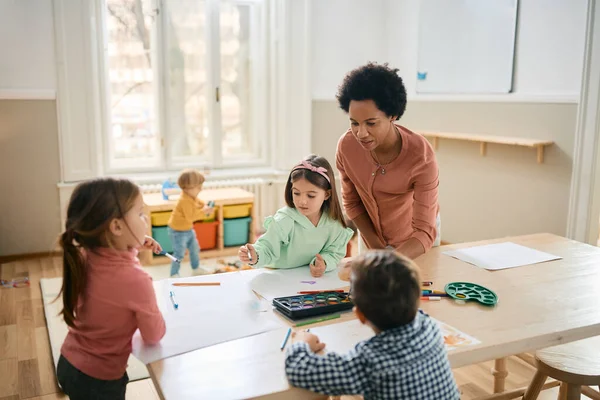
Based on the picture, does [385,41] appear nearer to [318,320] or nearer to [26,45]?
[26,45]

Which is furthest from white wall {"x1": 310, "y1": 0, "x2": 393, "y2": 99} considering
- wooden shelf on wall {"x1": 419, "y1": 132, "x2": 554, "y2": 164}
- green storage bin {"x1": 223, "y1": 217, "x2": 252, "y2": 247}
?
green storage bin {"x1": 223, "y1": 217, "x2": 252, "y2": 247}

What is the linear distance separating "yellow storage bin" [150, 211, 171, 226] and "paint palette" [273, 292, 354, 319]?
2.87 meters

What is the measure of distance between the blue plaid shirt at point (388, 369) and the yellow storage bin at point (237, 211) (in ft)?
11.3

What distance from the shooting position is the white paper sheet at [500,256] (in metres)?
1.91

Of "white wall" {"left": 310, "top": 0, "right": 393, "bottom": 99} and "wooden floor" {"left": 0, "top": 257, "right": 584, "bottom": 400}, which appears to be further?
"white wall" {"left": 310, "top": 0, "right": 393, "bottom": 99}

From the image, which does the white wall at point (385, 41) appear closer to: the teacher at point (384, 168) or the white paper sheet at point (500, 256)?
the white paper sheet at point (500, 256)

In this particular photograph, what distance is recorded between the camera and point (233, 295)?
162cm

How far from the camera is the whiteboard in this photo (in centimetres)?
391

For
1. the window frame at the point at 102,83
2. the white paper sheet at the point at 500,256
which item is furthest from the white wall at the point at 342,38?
the white paper sheet at the point at 500,256

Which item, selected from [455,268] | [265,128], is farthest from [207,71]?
[455,268]

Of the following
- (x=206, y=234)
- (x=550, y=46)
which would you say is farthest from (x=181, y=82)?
(x=550, y=46)

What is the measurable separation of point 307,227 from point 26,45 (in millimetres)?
3124

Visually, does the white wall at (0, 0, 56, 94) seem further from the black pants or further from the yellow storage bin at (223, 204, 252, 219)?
the black pants

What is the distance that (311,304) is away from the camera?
1.50 metres
